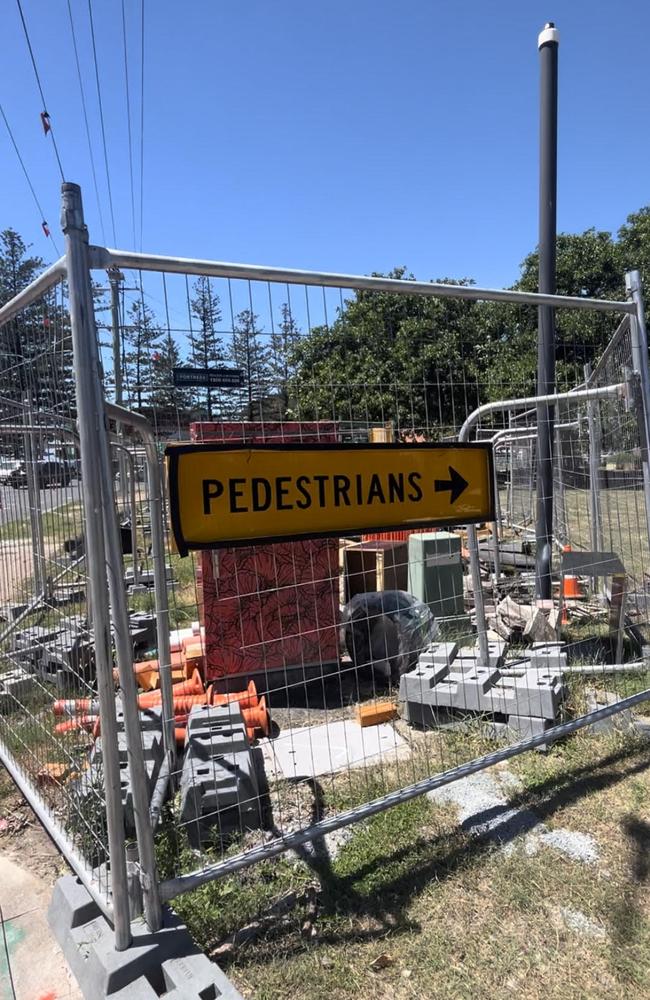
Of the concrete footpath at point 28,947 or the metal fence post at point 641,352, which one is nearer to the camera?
the concrete footpath at point 28,947

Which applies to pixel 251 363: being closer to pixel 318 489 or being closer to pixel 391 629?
pixel 318 489

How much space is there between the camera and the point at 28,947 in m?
2.35

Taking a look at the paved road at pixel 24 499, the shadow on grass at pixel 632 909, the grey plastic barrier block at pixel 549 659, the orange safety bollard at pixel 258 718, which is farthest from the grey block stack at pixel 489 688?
the paved road at pixel 24 499

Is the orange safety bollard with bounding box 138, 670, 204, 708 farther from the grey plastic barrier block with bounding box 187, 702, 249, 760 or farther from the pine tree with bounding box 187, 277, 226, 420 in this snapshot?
the pine tree with bounding box 187, 277, 226, 420

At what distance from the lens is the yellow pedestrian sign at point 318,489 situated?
7.60ft

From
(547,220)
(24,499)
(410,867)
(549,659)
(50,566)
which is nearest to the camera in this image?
(410,867)

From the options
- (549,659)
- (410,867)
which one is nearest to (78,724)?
(410,867)

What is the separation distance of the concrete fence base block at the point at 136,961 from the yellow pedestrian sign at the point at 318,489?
1279 millimetres

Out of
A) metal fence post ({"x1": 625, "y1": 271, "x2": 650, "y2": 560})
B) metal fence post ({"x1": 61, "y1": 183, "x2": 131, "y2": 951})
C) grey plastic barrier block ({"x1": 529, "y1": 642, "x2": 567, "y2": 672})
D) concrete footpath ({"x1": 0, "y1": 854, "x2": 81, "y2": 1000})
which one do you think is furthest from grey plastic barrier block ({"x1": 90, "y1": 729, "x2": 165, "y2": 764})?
metal fence post ({"x1": 625, "y1": 271, "x2": 650, "y2": 560})

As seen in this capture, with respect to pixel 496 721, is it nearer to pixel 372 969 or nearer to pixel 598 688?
pixel 598 688

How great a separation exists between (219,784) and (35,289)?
7.06 ft

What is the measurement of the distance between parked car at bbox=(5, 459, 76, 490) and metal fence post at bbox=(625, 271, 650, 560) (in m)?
3.05

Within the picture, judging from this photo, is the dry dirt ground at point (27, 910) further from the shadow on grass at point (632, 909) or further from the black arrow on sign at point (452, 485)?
the black arrow on sign at point (452, 485)

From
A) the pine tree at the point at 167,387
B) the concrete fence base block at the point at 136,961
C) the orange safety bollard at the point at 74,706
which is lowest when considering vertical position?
the concrete fence base block at the point at 136,961
